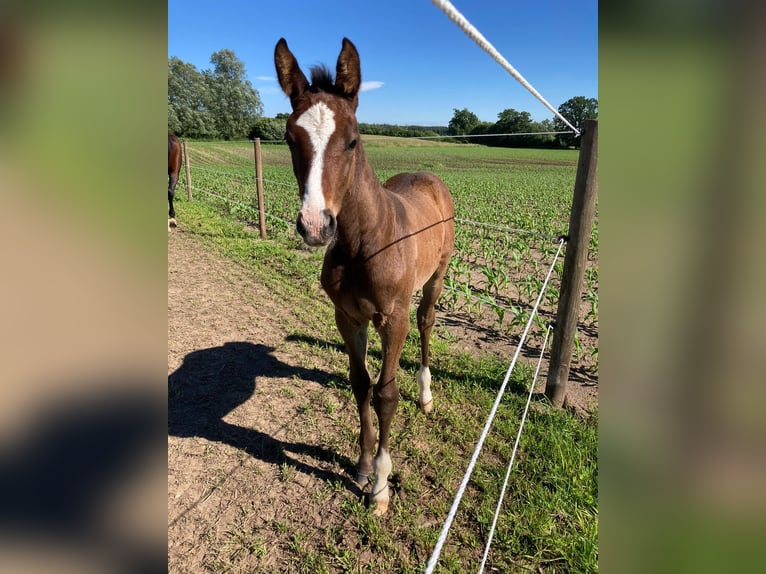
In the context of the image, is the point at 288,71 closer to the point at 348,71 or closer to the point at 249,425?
the point at 348,71

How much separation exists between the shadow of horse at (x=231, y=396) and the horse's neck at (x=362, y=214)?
175 centimetres

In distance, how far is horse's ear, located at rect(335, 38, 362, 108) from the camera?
6.82 feet

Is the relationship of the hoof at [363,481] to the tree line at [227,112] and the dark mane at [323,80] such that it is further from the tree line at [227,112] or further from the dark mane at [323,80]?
the tree line at [227,112]

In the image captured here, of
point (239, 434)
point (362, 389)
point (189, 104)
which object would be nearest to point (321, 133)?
point (362, 389)

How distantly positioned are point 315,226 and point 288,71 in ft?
2.93

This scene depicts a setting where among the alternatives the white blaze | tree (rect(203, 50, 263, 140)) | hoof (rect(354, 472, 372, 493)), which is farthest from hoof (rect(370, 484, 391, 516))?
tree (rect(203, 50, 263, 140))

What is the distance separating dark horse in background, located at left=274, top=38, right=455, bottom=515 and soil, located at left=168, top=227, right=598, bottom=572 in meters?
0.50

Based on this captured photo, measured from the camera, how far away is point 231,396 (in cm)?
397

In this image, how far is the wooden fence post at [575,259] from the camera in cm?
300
